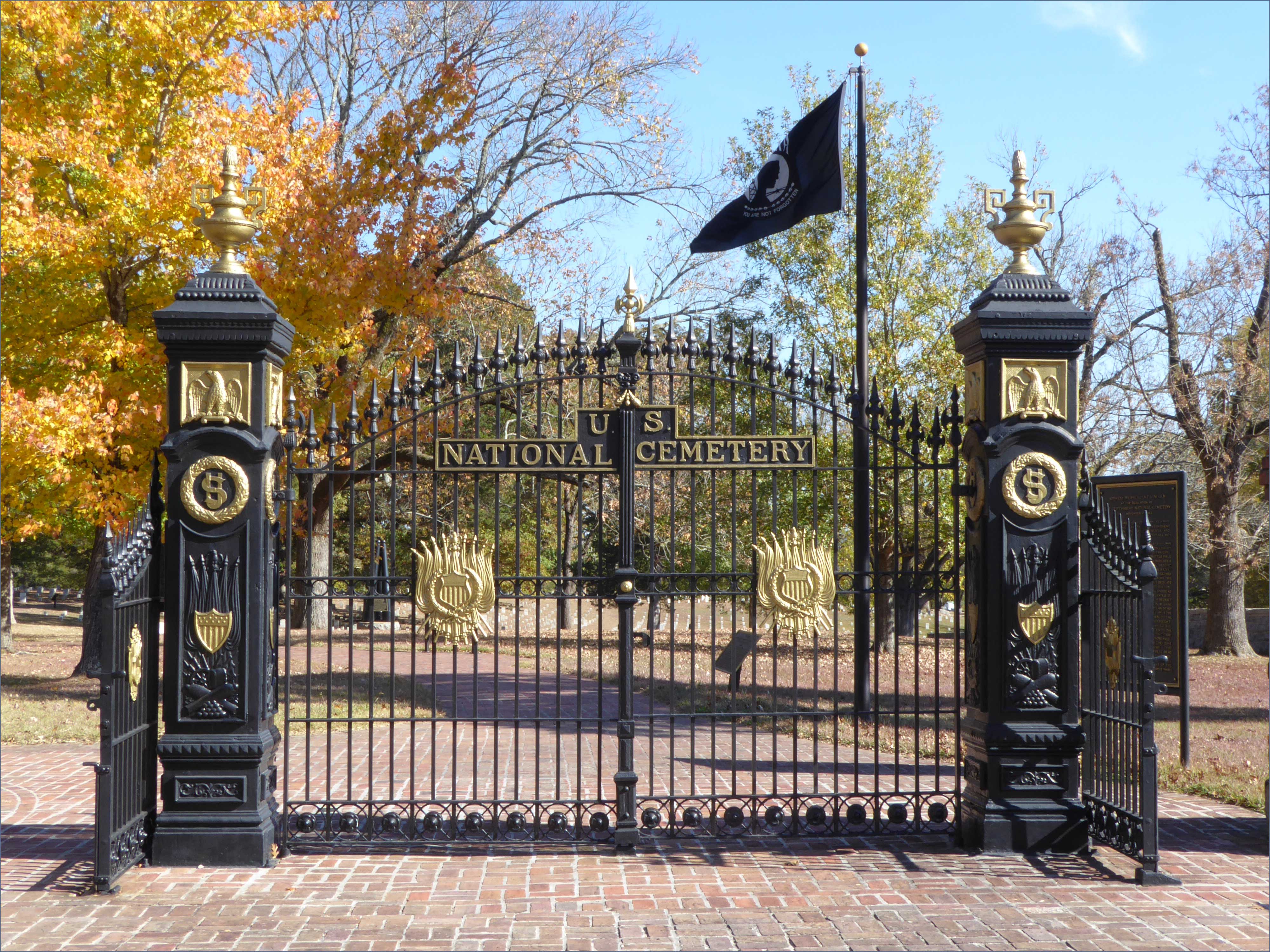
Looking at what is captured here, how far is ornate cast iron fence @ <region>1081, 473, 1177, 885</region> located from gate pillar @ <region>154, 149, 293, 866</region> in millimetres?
4979

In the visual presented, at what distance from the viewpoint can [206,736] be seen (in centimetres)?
654

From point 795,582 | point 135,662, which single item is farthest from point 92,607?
point 795,582

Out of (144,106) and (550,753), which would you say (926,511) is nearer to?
(550,753)

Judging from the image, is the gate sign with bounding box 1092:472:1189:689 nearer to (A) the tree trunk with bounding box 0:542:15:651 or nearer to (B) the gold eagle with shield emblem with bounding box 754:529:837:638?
(B) the gold eagle with shield emblem with bounding box 754:529:837:638

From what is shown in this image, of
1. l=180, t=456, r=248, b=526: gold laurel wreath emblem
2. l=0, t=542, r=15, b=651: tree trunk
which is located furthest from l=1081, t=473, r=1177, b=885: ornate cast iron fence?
l=0, t=542, r=15, b=651: tree trunk

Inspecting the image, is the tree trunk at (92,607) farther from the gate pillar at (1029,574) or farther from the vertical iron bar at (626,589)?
the gate pillar at (1029,574)

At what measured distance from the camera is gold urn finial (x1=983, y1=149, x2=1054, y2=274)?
7.02m

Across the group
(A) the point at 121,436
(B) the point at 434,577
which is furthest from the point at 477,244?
(B) the point at 434,577

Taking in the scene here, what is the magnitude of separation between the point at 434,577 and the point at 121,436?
779 centimetres

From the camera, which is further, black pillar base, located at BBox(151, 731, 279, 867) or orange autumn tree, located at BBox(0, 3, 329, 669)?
orange autumn tree, located at BBox(0, 3, 329, 669)

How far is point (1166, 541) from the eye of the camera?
30.4 feet

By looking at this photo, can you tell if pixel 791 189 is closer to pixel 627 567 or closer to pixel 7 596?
pixel 627 567

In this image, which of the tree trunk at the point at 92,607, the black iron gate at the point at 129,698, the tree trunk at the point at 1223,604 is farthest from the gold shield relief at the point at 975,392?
the tree trunk at the point at 1223,604

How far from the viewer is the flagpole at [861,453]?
7.56m
